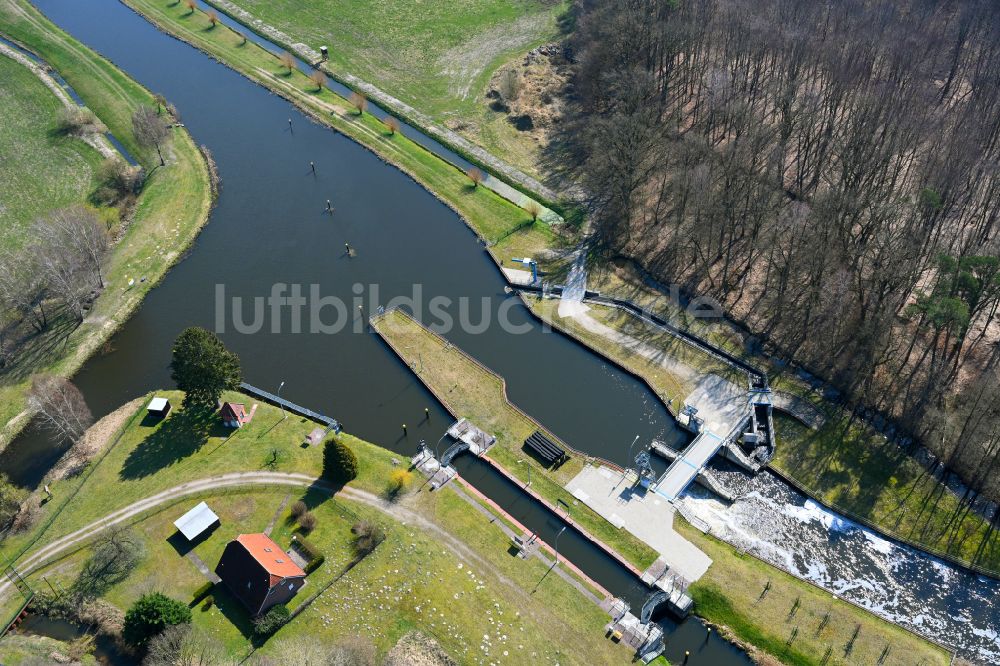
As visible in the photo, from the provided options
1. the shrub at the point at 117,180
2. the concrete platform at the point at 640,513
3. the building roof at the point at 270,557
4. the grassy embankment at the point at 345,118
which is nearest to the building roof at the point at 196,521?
the building roof at the point at 270,557

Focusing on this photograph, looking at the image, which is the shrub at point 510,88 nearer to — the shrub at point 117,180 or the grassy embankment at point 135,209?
the grassy embankment at point 135,209

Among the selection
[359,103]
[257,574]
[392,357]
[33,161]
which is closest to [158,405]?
[392,357]

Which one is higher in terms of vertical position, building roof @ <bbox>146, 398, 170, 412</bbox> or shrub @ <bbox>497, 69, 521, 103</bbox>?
shrub @ <bbox>497, 69, 521, 103</bbox>

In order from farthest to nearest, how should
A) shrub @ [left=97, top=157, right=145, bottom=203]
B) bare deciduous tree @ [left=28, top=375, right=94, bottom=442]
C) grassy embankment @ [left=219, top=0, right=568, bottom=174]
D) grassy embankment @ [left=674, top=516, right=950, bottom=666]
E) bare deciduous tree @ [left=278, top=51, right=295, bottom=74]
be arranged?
bare deciduous tree @ [left=278, top=51, right=295, bottom=74]
grassy embankment @ [left=219, top=0, right=568, bottom=174]
shrub @ [left=97, top=157, right=145, bottom=203]
bare deciduous tree @ [left=28, top=375, right=94, bottom=442]
grassy embankment @ [left=674, top=516, right=950, bottom=666]

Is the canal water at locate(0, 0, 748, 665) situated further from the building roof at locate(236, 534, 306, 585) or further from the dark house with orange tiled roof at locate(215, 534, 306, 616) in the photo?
the dark house with orange tiled roof at locate(215, 534, 306, 616)


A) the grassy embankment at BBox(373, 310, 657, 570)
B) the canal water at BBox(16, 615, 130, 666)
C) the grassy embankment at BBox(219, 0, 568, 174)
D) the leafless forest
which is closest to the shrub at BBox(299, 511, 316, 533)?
the canal water at BBox(16, 615, 130, 666)

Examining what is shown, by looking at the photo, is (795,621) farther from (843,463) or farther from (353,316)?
(353,316)

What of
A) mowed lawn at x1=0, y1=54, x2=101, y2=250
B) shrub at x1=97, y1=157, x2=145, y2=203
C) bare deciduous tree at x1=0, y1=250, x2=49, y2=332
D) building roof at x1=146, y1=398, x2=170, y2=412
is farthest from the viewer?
shrub at x1=97, y1=157, x2=145, y2=203
